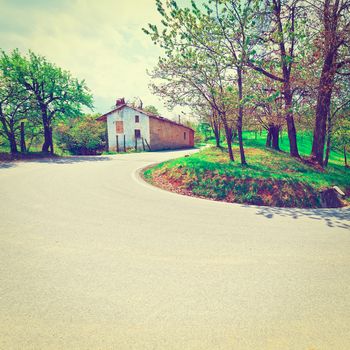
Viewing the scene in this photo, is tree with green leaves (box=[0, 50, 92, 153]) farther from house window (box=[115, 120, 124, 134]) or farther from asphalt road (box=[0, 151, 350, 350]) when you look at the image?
asphalt road (box=[0, 151, 350, 350])

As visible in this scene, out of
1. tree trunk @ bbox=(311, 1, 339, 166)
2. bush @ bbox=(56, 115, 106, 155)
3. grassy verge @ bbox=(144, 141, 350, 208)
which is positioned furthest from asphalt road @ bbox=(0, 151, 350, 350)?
bush @ bbox=(56, 115, 106, 155)

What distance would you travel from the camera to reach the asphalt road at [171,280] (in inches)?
87.4

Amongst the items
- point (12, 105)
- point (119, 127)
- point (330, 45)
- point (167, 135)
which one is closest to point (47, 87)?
point (12, 105)

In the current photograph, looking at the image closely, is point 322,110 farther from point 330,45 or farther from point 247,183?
point 247,183

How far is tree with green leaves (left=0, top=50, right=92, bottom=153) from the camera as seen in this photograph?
20.3 m

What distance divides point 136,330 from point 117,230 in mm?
2510

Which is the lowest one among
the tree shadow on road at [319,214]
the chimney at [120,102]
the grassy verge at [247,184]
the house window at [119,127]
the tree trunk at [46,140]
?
the tree shadow on road at [319,214]

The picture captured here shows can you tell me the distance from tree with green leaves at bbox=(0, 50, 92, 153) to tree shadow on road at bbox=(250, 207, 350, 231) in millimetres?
23305

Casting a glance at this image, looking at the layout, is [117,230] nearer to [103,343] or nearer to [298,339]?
[103,343]

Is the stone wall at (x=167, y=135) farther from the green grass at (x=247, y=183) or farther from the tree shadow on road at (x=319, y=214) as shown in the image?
the tree shadow on road at (x=319, y=214)

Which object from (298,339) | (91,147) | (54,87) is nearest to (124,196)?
(298,339)

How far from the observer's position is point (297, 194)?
24.8 feet

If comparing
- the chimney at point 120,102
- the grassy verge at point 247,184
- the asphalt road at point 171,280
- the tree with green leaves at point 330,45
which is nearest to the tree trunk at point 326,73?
the tree with green leaves at point 330,45

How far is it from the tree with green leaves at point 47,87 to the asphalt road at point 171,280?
66.9ft
